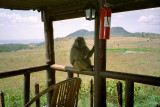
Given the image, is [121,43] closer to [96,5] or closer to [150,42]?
[150,42]

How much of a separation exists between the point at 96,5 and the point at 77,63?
130cm

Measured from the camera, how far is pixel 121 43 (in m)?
26.1

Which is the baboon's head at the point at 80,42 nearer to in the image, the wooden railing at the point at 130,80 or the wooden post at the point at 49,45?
the wooden post at the point at 49,45

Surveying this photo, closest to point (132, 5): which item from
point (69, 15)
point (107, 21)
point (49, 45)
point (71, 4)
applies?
point (107, 21)

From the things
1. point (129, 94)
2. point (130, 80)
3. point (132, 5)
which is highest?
point (132, 5)

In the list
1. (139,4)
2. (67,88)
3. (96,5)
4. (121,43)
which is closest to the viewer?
(67,88)

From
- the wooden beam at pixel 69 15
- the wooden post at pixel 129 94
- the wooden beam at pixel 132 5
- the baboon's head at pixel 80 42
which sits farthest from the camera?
the baboon's head at pixel 80 42

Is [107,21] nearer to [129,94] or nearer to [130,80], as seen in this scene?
[130,80]

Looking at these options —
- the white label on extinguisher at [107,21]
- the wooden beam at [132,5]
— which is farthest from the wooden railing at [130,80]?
the wooden beam at [132,5]

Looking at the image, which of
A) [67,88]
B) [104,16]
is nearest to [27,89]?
[67,88]

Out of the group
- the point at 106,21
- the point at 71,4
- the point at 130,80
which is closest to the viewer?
the point at 106,21

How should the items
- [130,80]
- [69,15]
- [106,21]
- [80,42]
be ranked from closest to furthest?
1. [106,21]
2. [130,80]
3. [69,15]
4. [80,42]

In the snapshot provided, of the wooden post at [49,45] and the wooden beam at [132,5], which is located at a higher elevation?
the wooden beam at [132,5]

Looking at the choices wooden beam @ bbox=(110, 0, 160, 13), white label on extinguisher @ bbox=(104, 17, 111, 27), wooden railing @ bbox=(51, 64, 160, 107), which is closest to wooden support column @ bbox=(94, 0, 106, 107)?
wooden railing @ bbox=(51, 64, 160, 107)
